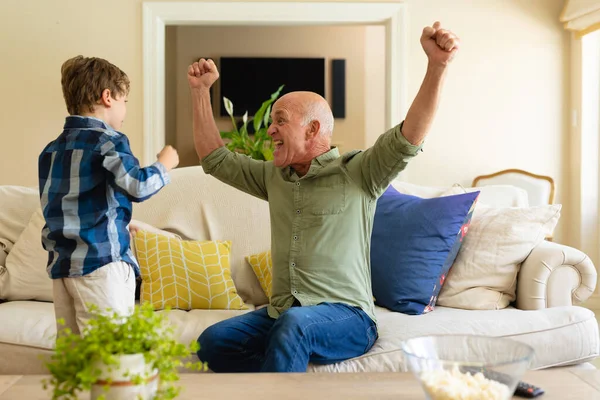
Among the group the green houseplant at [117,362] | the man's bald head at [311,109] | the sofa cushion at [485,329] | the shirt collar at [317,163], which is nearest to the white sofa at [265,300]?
Result: the sofa cushion at [485,329]

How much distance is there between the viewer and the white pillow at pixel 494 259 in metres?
2.46

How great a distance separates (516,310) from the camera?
7.73ft

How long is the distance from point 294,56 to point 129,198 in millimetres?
5430

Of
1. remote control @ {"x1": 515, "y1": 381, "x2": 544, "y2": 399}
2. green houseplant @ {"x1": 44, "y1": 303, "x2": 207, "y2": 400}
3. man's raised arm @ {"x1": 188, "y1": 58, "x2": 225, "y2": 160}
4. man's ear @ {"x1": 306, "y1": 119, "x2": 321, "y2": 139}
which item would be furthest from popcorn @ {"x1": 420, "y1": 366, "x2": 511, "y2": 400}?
man's raised arm @ {"x1": 188, "y1": 58, "x2": 225, "y2": 160}

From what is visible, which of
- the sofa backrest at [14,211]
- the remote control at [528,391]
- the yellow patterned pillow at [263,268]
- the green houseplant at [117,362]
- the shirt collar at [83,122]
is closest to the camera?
the green houseplant at [117,362]

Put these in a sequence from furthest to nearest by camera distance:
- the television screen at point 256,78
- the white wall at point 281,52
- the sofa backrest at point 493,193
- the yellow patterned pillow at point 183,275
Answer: the white wall at point 281,52 → the television screen at point 256,78 → the sofa backrest at point 493,193 → the yellow patterned pillow at point 183,275

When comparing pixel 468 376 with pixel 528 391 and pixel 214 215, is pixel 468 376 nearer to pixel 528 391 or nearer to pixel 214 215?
pixel 528 391

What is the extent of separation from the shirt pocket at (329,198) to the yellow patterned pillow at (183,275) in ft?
2.07

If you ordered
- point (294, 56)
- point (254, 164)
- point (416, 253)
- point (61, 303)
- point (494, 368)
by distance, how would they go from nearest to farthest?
point (494, 368) → point (61, 303) → point (254, 164) → point (416, 253) → point (294, 56)

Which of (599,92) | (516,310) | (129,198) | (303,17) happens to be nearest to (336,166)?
(129,198)

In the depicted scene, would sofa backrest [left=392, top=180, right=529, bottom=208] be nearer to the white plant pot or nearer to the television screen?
the white plant pot

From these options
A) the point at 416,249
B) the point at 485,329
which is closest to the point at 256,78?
the point at 416,249

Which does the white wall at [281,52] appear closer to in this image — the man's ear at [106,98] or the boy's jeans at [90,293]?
the man's ear at [106,98]

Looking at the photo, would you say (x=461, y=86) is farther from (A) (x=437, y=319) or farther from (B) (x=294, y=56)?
(A) (x=437, y=319)
